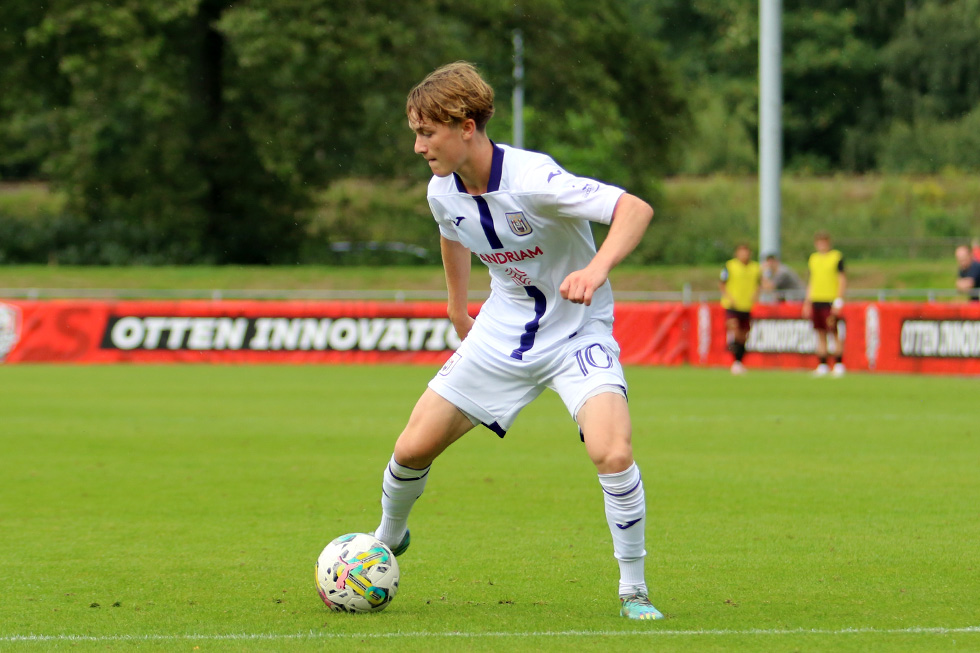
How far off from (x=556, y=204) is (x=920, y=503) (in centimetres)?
432

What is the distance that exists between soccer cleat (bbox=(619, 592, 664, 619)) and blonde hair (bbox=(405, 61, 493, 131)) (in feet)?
6.38

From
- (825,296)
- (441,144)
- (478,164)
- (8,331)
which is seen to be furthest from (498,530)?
(8,331)

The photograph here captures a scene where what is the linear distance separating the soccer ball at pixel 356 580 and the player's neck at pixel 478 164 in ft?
5.24

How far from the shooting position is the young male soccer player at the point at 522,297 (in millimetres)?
5293

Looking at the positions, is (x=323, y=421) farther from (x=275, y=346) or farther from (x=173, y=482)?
(x=275, y=346)

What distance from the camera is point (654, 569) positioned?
6496mm

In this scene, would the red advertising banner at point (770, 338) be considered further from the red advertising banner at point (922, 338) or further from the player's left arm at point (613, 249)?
the player's left arm at point (613, 249)

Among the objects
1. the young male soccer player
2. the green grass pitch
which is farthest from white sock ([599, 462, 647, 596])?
the green grass pitch

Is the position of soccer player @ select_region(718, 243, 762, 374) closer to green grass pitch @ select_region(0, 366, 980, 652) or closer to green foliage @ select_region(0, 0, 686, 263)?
green grass pitch @ select_region(0, 366, 980, 652)

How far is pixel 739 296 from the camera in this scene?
21328 millimetres

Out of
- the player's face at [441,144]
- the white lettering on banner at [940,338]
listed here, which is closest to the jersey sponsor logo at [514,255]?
the player's face at [441,144]

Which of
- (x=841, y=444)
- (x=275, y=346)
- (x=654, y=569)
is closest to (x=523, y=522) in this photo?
(x=654, y=569)

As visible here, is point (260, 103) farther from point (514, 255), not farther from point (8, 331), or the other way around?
point (514, 255)

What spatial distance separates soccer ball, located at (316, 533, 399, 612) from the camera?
5.64m
